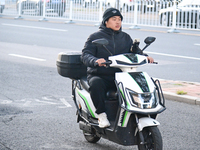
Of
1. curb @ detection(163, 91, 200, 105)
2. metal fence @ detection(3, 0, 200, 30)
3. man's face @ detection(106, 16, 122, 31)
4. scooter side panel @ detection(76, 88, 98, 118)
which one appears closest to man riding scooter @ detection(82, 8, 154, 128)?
man's face @ detection(106, 16, 122, 31)

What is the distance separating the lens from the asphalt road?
537 centimetres

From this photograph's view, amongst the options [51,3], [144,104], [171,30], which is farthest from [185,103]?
[51,3]

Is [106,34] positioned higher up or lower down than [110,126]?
higher up

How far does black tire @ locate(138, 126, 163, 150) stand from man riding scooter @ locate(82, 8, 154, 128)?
46 cm

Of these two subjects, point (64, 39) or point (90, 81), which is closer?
point (90, 81)

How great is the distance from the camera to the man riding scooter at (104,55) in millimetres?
4605

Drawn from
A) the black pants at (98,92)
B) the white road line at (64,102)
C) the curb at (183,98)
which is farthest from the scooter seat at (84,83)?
the curb at (183,98)

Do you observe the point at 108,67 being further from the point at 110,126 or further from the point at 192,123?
the point at 192,123

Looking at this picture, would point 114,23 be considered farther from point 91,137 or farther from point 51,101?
point 51,101

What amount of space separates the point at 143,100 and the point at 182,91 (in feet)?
12.2

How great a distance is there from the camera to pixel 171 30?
771 inches

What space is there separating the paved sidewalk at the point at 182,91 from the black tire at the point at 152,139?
3.23 m

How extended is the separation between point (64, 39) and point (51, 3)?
32.9 feet

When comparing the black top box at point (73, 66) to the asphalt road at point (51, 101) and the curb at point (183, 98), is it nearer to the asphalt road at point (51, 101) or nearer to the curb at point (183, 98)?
the asphalt road at point (51, 101)
